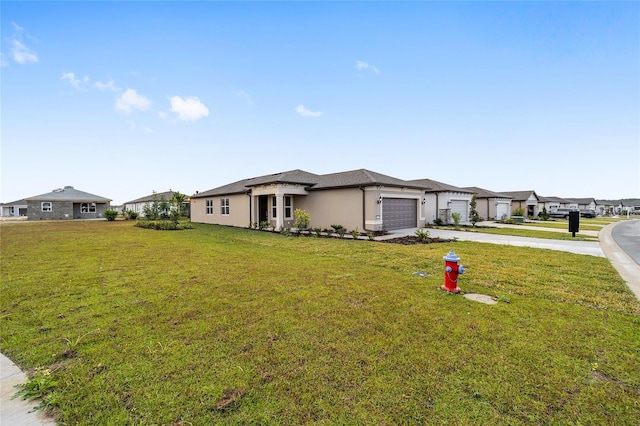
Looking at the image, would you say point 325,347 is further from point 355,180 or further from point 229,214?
point 229,214

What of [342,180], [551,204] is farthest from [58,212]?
[551,204]

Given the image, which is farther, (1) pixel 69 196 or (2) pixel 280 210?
(1) pixel 69 196

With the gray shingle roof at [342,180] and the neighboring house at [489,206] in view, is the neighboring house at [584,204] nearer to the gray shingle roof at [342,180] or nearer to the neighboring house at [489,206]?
the neighboring house at [489,206]

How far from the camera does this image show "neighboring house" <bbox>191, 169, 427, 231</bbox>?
15391 millimetres

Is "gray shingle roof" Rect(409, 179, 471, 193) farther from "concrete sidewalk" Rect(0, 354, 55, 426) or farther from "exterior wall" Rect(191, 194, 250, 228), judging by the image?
"concrete sidewalk" Rect(0, 354, 55, 426)

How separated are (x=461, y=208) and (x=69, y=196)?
4578cm

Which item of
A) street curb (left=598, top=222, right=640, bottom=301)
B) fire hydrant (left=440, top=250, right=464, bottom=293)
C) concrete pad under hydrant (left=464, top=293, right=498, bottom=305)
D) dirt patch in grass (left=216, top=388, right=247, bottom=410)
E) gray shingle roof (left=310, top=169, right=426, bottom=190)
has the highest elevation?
gray shingle roof (left=310, top=169, right=426, bottom=190)

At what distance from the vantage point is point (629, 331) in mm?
3484

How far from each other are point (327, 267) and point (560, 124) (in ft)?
65.7

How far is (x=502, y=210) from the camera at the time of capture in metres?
30.8

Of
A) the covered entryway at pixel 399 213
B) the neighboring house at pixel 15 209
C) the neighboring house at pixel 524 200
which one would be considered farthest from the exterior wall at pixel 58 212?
the neighboring house at pixel 524 200

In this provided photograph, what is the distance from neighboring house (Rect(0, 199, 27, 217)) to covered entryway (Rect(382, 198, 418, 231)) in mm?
65730

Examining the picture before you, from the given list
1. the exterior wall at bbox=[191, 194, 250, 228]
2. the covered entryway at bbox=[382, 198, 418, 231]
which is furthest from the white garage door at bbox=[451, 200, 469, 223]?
the exterior wall at bbox=[191, 194, 250, 228]

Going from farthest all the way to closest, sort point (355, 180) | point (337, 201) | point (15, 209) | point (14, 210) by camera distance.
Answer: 1. point (14, 210)
2. point (15, 209)
3. point (337, 201)
4. point (355, 180)
